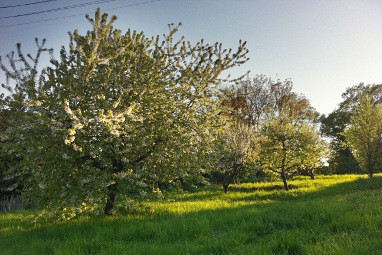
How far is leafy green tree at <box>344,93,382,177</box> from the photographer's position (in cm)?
2336

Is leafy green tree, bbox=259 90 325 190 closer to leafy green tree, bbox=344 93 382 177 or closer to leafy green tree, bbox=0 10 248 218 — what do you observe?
leafy green tree, bbox=344 93 382 177

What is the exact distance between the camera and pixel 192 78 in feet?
33.7

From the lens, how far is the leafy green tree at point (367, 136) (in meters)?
23.4

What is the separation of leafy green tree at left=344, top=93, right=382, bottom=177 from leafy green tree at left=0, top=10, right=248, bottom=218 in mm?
18787

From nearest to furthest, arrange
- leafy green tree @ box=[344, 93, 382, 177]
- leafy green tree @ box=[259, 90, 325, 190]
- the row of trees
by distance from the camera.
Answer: the row of trees, leafy green tree @ box=[259, 90, 325, 190], leafy green tree @ box=[344, 93, 382, 177]

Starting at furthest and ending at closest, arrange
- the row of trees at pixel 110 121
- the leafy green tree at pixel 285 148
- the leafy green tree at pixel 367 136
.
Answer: the leafy green tree at pixel 367 136 < the leafy green tree at pixel 285 148 < the row of trees at pixel 110 121

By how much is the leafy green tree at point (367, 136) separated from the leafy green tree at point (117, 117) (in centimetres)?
1879

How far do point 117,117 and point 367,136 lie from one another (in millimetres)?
23446

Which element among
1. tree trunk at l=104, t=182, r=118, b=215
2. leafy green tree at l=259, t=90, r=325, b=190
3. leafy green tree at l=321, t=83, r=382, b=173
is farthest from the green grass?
leafy green tree at l=321, t=83, r=382, b=173

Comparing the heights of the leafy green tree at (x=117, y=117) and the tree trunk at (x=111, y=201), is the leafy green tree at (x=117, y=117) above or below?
above

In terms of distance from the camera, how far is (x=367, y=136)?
77.4 ft

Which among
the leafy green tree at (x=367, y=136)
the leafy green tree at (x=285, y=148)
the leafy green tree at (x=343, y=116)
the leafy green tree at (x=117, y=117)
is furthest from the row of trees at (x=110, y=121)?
the leafy green tree at (x=343, y=116)

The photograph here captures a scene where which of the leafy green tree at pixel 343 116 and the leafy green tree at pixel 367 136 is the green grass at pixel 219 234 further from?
the leafy green tree at pixel 343 116

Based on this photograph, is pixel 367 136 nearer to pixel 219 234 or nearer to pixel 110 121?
pixel 219 234
